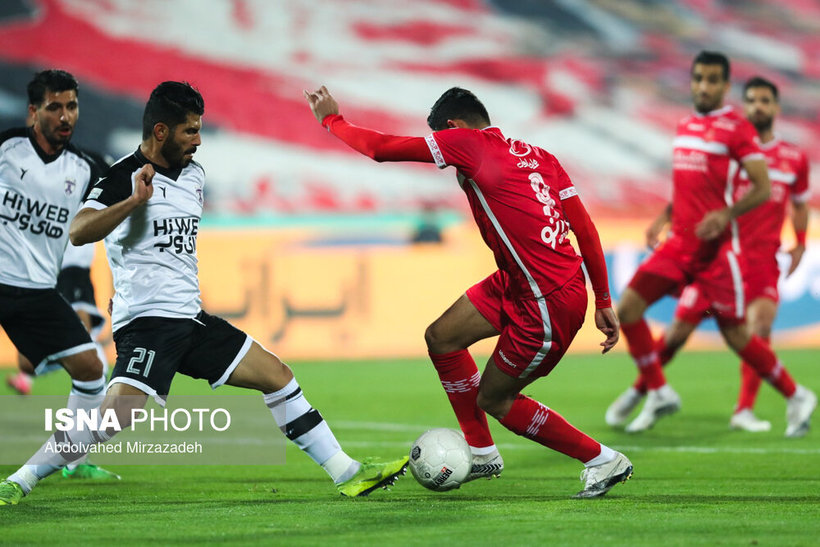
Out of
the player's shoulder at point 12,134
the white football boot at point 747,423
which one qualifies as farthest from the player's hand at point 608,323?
the white football boot at point 747,423

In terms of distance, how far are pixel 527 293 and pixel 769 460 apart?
2.36m

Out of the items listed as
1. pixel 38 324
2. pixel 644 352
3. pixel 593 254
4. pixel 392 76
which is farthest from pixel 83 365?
pixel 392 76

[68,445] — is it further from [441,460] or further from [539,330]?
[539,330]

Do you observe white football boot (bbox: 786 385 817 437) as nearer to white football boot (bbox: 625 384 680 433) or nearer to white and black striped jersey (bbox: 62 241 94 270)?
white football boot (bbox: 625 384 680 433)

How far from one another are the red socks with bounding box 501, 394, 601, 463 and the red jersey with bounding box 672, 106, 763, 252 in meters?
3.12

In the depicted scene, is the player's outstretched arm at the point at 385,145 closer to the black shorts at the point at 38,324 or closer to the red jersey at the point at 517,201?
the red jersey at the point at 517,201

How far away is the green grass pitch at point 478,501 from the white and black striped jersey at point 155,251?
889mm

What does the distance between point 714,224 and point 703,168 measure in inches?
20.9

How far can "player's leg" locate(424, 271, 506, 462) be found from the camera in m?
5.75

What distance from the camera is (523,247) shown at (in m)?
5.36

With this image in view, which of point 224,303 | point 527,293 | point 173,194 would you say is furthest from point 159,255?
point 224,303

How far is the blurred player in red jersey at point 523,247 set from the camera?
526 cm

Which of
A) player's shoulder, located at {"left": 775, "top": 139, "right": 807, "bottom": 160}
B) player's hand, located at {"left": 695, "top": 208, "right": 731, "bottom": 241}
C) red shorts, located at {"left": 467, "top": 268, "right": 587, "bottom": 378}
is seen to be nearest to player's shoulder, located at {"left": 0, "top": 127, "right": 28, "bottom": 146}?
red shorts, located at {"left": 467, "top": 268, "right": 587, "bottom": 378}

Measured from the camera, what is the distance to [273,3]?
2244 cm
